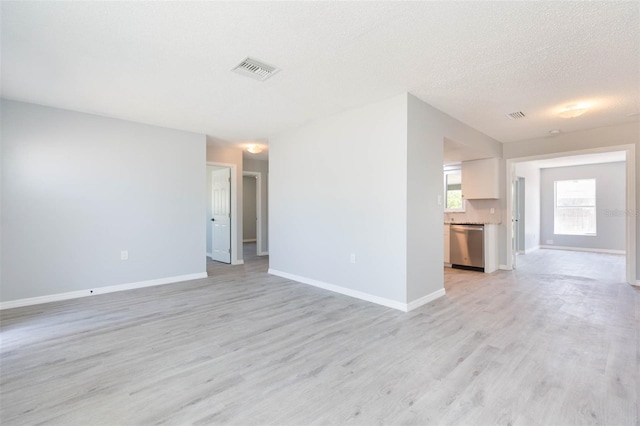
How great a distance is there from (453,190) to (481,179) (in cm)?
131

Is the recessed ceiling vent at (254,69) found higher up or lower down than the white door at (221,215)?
higher up

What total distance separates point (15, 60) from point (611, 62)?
17.7ft

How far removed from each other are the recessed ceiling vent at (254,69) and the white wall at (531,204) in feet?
Result: 24.4

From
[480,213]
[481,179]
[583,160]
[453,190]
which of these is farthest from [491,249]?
[583,160]

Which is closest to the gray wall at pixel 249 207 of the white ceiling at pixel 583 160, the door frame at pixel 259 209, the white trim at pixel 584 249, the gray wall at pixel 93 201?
the door frame at pixel 259 209

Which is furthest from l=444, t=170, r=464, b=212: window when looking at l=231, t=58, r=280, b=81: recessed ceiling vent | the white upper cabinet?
l=231, t=58, r=280, b=81: recessed ceiling vent

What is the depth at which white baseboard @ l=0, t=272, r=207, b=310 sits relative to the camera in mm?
3588

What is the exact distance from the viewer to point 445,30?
7.13 ft

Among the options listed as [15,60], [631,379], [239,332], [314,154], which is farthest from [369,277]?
[15,60]

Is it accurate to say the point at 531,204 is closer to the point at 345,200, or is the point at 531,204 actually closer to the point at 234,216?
the point at 345,200

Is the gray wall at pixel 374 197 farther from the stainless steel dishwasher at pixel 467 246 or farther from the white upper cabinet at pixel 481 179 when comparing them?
the stainless steel dishwasher at pixel 467 246

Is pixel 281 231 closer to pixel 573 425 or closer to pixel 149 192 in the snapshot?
pixel 149 192

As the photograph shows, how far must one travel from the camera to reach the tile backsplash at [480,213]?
598cm

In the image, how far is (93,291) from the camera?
408 centimetres
